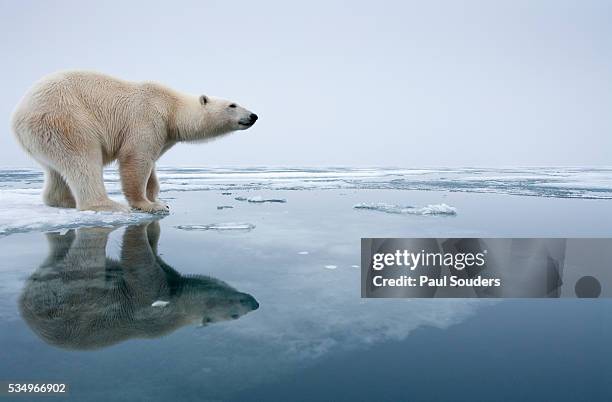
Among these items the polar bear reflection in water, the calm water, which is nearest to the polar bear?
the calm water

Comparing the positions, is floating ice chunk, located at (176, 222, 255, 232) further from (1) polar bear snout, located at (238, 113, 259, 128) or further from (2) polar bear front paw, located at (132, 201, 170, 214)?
(1) polar bear snout, located at (238, 113, 259, 128)

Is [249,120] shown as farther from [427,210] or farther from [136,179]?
[427,210]

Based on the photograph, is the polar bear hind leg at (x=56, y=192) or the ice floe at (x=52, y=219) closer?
the ice floe at (x=52, y=219)

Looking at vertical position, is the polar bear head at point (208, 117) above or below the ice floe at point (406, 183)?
above

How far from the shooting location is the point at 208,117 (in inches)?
227

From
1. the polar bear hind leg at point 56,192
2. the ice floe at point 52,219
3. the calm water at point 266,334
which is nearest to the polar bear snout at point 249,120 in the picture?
the ice floe at point 52,219

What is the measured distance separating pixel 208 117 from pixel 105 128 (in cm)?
128

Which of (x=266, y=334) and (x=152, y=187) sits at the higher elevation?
(x=152, y=187)

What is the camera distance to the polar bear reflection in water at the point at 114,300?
1814 mm

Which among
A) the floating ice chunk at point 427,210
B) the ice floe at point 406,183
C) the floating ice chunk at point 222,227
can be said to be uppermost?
the floating ice chunk at point 222,227

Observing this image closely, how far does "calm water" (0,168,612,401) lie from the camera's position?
146 centimetres

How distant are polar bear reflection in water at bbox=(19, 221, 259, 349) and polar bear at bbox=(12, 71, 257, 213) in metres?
2.02

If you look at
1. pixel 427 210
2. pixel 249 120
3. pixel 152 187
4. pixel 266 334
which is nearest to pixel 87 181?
pixel 152 187

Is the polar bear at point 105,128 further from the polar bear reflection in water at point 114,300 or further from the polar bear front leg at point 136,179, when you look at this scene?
the polar bear reflection in water at point 114,300
